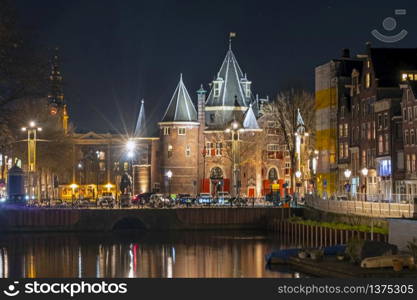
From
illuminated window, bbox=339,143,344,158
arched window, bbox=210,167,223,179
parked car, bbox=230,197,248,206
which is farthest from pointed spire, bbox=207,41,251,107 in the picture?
parked car, bbox=230,197,248,206

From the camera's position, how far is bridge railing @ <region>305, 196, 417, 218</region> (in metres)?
72.6

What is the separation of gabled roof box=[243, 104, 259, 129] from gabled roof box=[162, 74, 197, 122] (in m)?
7.42

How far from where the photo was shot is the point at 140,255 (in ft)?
253

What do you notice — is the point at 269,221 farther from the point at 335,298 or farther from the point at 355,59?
the point at 335,298

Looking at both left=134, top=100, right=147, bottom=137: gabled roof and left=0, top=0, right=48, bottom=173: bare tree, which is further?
left=134, top=100, right=147, bottom=137: gabled roof

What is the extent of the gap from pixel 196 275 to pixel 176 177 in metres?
83.3

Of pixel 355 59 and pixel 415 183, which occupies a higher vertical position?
pixel 355 59

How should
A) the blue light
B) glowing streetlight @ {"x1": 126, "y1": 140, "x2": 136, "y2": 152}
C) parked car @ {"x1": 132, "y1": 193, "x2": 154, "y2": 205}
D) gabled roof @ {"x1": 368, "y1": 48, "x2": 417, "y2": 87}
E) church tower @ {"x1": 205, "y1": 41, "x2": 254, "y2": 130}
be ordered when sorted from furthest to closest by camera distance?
church tower @ {"x1": 205, "y1": 41, "x2": 254, "y2": 130} < glowing streetlight @ {"x1": 126, "y1": 140, "x2": 136, "y2": 152} < parked car @ {"x1": 132, "y1": 193, "x2": 154, "y2": 205} < gabled roof @ {"x1": 368, "y1": 48, "x2": 417, "y2": 87} < the blue light

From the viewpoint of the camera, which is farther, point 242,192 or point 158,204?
point 242,192

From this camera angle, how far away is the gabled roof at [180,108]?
148750 millimetres

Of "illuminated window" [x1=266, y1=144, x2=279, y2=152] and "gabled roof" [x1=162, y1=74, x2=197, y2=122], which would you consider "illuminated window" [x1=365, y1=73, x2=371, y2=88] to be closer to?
"illuminated window" [x1=266, y1=144, x2=279, y2=152]

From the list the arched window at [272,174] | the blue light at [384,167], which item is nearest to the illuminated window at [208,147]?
the arched window at [272,174]

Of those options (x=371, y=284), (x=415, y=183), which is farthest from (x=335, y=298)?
(x=415, y=183)

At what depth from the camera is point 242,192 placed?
14638 centimetres
